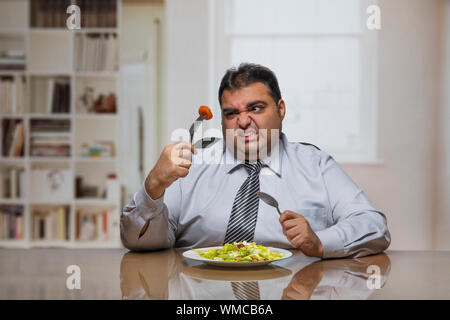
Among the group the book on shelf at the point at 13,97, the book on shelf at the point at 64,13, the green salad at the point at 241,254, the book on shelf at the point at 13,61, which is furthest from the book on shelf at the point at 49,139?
the green salad at the point at 241,254

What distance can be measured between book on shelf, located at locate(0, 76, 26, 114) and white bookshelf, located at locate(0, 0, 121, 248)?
0.04 m

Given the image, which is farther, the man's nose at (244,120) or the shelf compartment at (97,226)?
the shelf compartment at (97,226)

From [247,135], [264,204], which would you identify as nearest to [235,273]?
[264,204]

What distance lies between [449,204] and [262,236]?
1.45 meters

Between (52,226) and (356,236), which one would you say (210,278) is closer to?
(356,236)

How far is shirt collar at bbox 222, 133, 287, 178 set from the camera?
1.45 metres

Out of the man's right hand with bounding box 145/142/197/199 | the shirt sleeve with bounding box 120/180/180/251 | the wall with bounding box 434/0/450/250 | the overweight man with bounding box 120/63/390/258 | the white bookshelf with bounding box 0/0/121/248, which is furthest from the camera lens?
the white bookshelf with bounding box 0/0/121/248

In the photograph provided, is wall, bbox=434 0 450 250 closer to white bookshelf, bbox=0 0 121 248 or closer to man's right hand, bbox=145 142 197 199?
man's right hand, bbox=145 142 197 199

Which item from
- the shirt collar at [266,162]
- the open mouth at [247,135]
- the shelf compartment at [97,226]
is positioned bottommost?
the shelf compartment at [97,226]

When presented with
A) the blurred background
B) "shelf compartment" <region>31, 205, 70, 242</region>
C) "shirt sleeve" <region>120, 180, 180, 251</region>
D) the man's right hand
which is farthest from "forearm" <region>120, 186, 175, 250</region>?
"shelf compartment" <region>31, 205, 70, 242</region>

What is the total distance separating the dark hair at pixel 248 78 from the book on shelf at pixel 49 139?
2175mm

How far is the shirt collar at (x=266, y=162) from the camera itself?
1.45 m

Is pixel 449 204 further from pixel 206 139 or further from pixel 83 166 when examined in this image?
pixel 83 166

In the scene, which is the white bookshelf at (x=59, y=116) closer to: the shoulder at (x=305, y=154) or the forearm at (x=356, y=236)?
the shoulder at (x=305, y=154)
